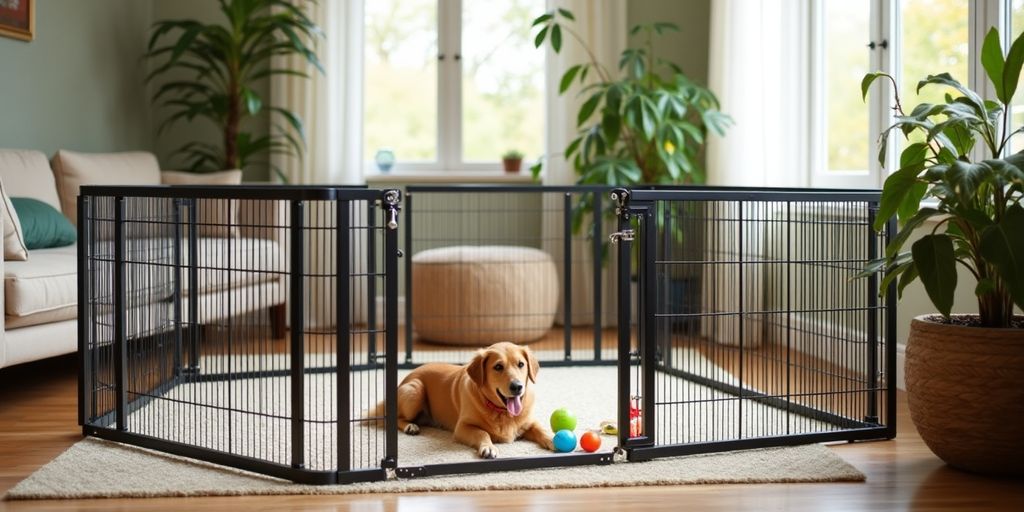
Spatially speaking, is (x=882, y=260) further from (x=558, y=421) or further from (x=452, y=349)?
(x=452, y=349)

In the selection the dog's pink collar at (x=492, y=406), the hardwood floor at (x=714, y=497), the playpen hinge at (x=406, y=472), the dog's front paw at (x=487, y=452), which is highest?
the dog's pink collar at (x=492, y=406)

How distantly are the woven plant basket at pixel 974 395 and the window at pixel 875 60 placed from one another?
3.67 feet

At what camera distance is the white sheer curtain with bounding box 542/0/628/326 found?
19.8ft

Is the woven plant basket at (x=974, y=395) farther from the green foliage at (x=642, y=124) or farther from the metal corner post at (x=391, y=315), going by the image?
the green foliage at (x=642, y=124)

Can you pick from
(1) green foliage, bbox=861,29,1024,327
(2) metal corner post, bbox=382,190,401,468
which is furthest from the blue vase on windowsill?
(1) green foliage, bbox=861,29,1024,327

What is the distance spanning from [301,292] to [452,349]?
2.54 m

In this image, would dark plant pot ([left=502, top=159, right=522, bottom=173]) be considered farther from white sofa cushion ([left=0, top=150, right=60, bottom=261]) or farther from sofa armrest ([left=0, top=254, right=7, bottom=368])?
sofa armrest ([left=0, top=254, right=7, bottom=368])

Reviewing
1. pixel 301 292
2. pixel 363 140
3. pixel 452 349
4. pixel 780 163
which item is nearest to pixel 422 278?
pixel 452 349

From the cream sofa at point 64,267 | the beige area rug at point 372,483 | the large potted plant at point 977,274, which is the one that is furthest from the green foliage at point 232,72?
the large potted plant at point 977,274

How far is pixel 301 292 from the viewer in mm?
2680

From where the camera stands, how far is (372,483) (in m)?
2.72

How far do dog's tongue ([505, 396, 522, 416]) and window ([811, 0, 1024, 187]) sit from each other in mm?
1948

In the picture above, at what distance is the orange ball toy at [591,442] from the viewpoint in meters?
3.01

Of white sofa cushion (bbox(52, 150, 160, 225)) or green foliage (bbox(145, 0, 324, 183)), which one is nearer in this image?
white sofa cushion (bbox(52, 150, 160, 225))
